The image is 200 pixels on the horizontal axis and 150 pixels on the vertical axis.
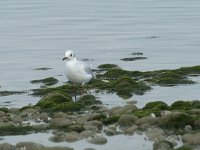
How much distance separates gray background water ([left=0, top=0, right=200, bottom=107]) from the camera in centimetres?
3145

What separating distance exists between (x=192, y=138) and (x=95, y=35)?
2742 cm

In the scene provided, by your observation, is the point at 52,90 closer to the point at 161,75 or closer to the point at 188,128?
the point at 161,75

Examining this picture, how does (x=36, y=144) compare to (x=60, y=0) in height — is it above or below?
below

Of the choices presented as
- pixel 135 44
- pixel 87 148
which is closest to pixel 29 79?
pixel 135 44

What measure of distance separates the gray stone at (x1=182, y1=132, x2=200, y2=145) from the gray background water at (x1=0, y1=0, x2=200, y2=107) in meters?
7.01

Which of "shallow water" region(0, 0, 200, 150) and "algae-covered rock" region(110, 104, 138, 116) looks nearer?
"algae-covered rock" region(110, 104, 138, 116)

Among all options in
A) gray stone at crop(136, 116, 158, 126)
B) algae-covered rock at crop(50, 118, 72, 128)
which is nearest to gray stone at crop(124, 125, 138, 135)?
gray stone at crop(136, 116, 158, 126)

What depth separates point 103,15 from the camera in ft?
176

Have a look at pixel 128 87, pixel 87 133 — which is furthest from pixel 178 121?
pixel 128 87

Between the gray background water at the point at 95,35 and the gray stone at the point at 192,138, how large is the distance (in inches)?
276

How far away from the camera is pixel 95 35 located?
43.2m

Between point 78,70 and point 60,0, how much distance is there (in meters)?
43.8

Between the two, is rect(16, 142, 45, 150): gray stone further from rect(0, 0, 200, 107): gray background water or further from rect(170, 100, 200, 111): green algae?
rect(0, 0, 200, 107): gray background water

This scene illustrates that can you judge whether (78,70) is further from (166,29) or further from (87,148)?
(166,29)
